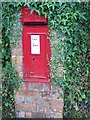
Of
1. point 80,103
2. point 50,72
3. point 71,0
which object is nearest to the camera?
point 71,0

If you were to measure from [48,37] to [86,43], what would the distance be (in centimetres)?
61

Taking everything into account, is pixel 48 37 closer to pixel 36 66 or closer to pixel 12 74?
pixel 36 66

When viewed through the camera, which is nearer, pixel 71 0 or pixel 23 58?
pixel 71 0

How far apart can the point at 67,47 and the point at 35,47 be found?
47 cm

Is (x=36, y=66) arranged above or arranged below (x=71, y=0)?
below

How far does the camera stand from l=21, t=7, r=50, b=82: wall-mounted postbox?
3908 millimetres

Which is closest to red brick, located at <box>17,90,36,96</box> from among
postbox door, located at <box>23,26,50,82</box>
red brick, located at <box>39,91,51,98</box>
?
red brick, located at <box>39,91,51,98</box>

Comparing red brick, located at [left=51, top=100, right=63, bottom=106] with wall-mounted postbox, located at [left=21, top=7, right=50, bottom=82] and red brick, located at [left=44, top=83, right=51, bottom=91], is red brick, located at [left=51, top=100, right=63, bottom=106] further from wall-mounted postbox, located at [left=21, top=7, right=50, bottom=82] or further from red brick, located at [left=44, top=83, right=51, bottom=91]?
wall-mounted postbox, located at [left=21, top=7, right=50, bottom=82]

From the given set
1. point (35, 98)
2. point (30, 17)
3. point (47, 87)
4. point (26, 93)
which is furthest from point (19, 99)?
point (30, 17)

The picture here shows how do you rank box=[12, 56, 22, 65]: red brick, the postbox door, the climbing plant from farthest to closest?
1. box=[12, 56, 22, 65]: red brick
2. the postbox door
3. the climbing plant

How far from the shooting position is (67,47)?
3990 millimetres

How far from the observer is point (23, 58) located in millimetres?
4094

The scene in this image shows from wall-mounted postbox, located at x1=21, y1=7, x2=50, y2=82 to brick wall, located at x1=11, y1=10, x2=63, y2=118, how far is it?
9 centimetres

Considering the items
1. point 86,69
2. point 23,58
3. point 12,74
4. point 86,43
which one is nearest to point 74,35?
point 86,43
